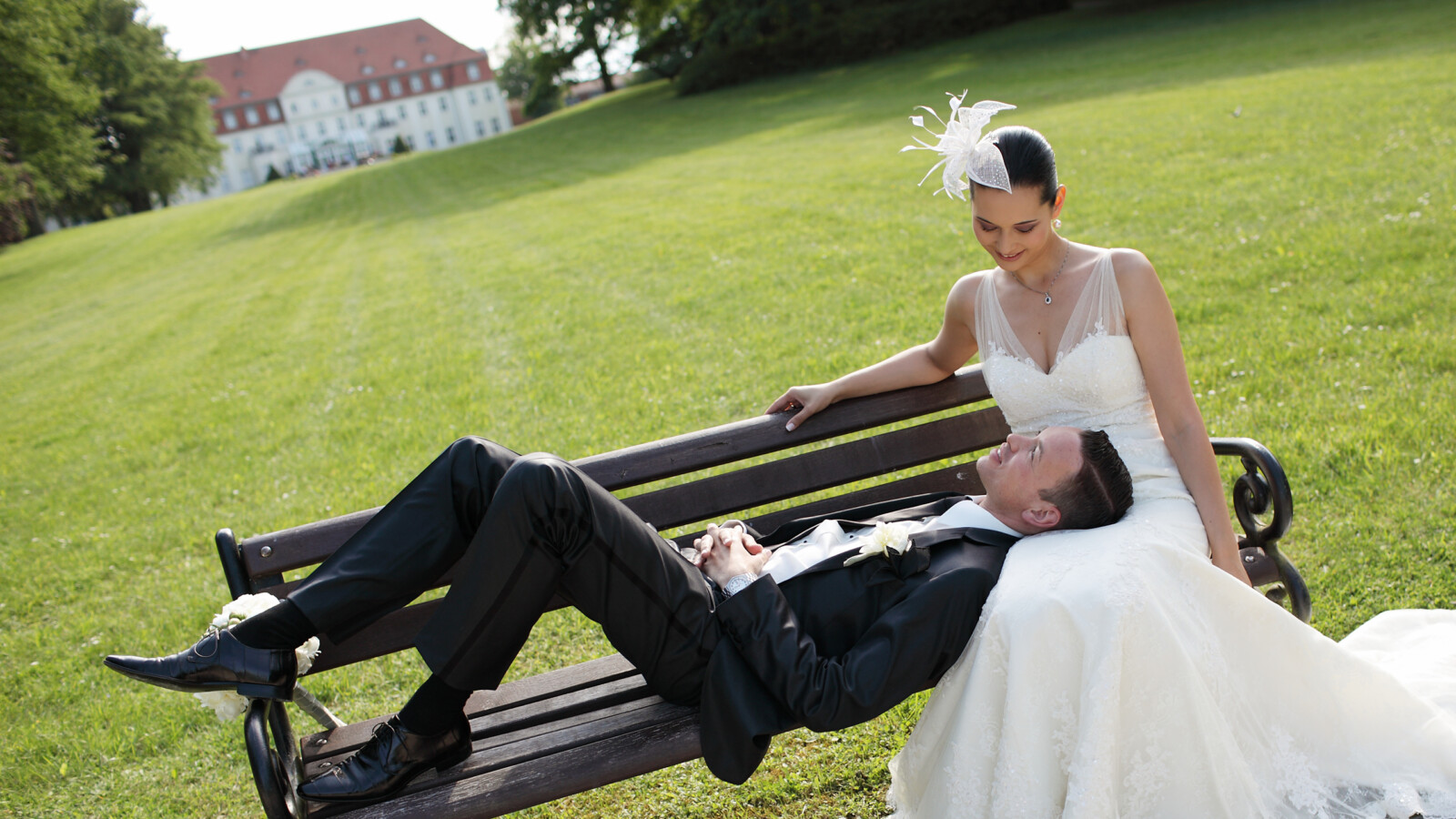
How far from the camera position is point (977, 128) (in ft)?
10.7

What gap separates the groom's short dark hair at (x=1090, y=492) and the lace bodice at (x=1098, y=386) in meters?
0.23

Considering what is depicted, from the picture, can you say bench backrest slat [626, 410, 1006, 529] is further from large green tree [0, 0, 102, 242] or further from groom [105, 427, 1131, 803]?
large green tree [0, 0, 102, 242]

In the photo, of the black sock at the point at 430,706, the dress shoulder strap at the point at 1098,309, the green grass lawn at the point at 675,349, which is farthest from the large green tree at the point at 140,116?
the dress shoulder strap at the point at 1098,309

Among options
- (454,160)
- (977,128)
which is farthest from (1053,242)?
(454,160)

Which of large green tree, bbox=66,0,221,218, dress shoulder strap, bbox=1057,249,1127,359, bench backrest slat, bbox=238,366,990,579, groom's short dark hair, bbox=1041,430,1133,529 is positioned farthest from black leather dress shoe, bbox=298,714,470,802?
A: large green tree, bbox=66,0,221,218

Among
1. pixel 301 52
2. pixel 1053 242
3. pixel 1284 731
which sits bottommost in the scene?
pixel 1284 731

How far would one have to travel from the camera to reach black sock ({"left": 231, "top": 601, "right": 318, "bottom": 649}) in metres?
2.74

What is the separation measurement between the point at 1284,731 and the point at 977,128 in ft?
7.03

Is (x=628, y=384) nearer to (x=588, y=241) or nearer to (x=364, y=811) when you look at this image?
(x=364, y=811)

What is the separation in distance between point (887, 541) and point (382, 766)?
1596 mm

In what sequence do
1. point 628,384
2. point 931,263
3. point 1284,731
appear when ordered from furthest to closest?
point 931,263 < point 628,384 < point 1284,731

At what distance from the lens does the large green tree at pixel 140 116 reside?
1896 inches

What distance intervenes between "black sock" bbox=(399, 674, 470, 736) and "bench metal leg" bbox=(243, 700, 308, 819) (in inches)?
13.2

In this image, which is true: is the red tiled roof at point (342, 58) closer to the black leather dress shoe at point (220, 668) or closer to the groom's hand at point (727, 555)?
the groom's hand at point (727, 555)
